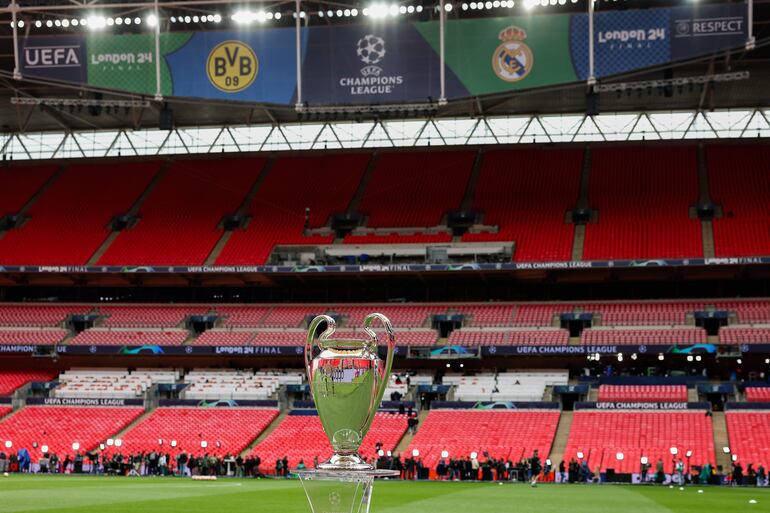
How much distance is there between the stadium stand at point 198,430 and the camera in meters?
41.1

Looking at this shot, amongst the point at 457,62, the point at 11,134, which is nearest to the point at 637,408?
the point at 457,62

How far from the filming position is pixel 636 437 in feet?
126

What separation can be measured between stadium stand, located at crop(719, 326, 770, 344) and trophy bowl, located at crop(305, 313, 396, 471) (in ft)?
132

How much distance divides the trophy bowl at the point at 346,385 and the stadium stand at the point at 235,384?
4092 cm

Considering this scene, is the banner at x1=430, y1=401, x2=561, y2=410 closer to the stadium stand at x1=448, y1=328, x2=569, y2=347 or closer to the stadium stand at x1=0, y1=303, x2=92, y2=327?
the stadium stand at x1=448, y1=328, x2=569, y2=347

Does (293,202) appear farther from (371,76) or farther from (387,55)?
(387,55)

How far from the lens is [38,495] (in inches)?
979

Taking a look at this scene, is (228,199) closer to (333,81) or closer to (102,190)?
(102,190)

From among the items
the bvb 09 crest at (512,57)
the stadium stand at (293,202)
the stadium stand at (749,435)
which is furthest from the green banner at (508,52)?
the stadium stand at (293,202)

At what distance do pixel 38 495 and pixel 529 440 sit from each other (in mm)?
19984

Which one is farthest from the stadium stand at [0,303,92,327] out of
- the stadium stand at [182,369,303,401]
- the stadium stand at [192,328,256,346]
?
the stadium stand at [182,369,303,401]

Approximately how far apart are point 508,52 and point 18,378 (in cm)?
2839

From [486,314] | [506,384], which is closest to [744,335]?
[506,384]

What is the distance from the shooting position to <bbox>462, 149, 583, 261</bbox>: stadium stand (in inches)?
1964
